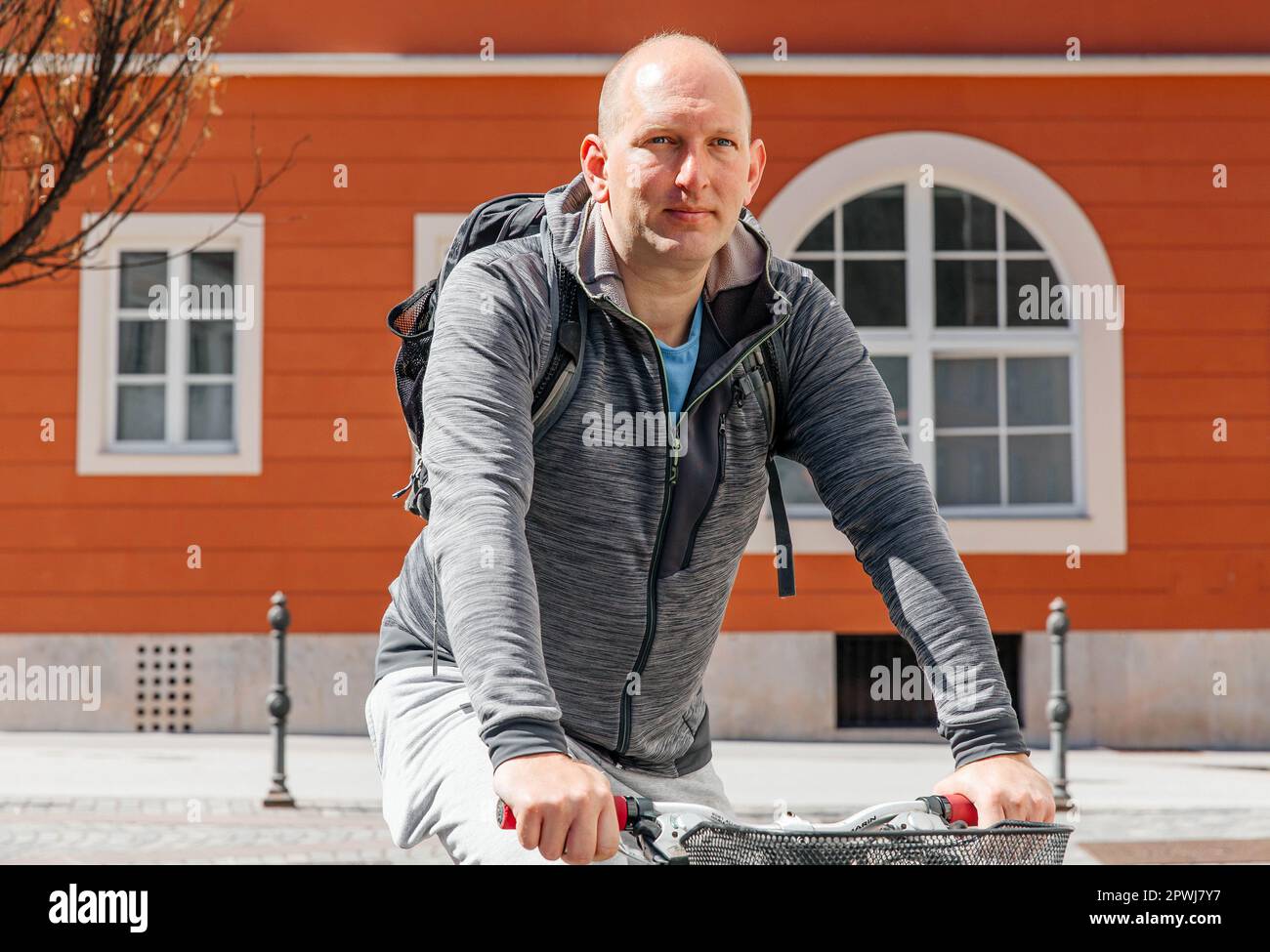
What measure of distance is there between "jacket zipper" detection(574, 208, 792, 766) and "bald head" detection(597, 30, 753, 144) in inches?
7.3

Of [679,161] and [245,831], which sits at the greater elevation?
[679,161]

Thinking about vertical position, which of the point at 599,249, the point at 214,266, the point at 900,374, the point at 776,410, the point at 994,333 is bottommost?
the point at 776,410

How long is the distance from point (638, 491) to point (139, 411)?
9.99 metres

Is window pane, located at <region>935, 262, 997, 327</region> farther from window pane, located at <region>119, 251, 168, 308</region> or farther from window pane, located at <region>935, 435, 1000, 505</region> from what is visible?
window pane, located at <region>119, 251, 168, 308</region>

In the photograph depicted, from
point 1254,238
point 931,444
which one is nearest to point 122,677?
point 931,444

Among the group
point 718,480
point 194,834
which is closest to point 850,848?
point 718,480

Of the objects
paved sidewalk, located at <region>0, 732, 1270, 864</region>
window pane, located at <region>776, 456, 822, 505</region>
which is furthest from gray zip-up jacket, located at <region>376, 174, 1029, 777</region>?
window pane, located at <region>776, 456, 822, 505</region>

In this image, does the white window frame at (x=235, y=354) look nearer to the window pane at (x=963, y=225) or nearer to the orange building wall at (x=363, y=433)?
the orange building wall at (x=363, y=433)

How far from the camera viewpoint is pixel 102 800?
8.59 metres

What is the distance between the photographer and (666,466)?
2.32 metres

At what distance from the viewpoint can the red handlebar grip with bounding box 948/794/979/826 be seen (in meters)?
2.03

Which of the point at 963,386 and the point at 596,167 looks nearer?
the point at 596,167

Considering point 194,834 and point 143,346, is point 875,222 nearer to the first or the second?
point 143,346

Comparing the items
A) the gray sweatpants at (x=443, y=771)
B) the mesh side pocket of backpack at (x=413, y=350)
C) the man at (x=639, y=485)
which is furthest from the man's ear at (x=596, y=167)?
the gray sweatpants at (x=443, y=771)
